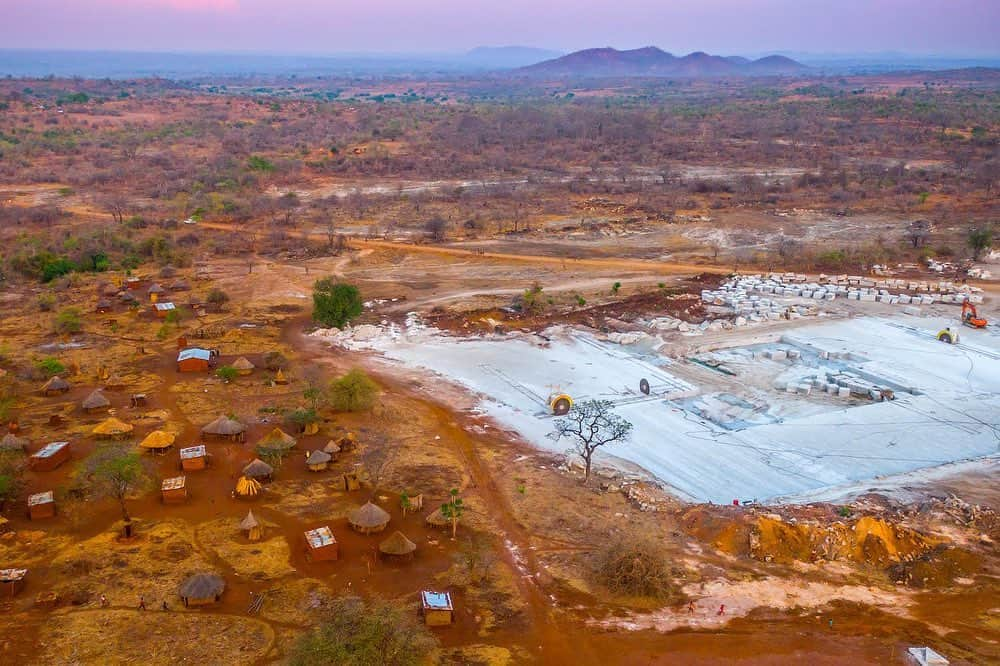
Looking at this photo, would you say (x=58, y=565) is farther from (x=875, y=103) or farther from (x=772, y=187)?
(x=875, y=103)

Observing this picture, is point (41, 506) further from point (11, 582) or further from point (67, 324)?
point (67, 324)

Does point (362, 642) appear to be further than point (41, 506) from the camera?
No

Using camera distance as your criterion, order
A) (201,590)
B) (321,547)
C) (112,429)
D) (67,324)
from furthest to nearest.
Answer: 1. (67,324)
2. (112,429)
3. (321,547)
4. (201,590)

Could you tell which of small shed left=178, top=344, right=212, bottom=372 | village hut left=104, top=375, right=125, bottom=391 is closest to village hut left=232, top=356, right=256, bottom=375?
small shed left=178, top=344, right=212, bottom=372

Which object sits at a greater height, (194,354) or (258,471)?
(194,354)

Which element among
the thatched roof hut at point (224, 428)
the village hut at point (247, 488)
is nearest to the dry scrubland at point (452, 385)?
the village hut at point (247, 488)

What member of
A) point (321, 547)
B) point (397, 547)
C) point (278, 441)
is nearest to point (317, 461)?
point (278, 441)

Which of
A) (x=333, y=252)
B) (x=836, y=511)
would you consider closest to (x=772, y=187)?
(x=333, y=252)
